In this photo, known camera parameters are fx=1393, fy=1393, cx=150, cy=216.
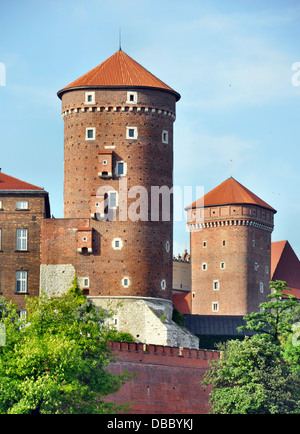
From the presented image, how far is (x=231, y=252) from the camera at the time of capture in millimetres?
110938

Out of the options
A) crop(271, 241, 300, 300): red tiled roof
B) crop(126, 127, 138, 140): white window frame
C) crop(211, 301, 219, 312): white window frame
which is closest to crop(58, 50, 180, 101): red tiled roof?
crop(126, 127, 138, 140): white window frame

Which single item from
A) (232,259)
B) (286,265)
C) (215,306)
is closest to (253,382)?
(215,306)

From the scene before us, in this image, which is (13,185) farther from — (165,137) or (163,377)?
(163,377)

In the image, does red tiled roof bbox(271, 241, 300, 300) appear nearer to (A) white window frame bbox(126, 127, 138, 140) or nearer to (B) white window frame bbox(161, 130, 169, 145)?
(B) white window frame bbox(161, 130, 169, 145)

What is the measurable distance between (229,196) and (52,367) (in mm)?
50380

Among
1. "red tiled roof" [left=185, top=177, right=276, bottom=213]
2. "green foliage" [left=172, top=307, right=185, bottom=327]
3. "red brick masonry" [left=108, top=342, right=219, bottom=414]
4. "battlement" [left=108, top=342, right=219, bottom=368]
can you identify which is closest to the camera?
"red brick masonry" [left=108, top=342, right=219, bottom=414]

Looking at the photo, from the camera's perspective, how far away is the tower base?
86062 mm

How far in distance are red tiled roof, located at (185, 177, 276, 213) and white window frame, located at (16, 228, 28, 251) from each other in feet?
90.1

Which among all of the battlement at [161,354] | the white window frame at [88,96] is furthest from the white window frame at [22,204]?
the battlement at [161,354]

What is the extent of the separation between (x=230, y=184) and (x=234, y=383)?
143 feet

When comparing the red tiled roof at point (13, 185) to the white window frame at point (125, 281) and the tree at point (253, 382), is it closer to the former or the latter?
the white window frame at point (125, 281)

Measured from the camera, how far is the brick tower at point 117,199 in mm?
87312

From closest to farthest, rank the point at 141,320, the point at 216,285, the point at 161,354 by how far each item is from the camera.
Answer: the point at 161,354
the point at 141,320
the point at 216,285
